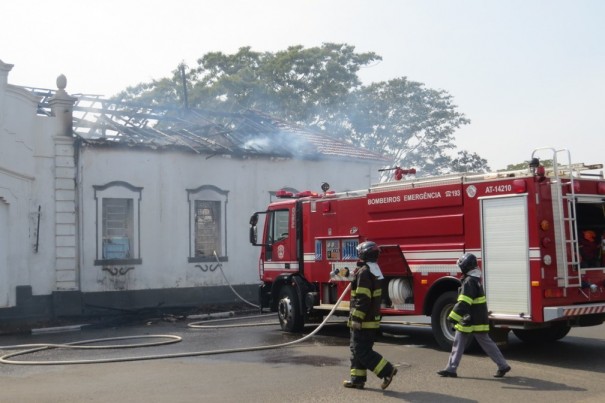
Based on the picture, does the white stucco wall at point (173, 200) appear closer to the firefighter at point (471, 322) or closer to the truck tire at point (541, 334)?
the truck tire at point (541, 334)

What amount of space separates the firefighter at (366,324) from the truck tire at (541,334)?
14.0ft

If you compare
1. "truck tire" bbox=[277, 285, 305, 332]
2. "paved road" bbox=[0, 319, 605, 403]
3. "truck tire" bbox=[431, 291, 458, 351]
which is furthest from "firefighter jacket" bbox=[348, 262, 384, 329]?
"truck tire" bbox=[277, 285, 305, 332]

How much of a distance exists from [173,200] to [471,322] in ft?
44.9

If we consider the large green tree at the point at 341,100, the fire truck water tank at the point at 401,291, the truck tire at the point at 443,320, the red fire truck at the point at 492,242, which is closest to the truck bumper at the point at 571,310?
the red fire truck at the point at 492,242

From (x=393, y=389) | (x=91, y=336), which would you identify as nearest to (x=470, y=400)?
(x=393, y=389)

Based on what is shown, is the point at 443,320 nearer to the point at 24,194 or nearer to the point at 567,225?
the point at 567,225

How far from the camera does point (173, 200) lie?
2184cm

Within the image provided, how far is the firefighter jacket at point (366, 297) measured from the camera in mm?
8961

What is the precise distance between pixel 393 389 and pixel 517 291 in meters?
2.81

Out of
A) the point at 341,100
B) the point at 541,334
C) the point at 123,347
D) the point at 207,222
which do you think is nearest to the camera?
the point at 541,334

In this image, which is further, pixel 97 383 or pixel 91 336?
pixel 91 336

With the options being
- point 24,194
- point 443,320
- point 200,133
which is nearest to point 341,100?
point 200,133

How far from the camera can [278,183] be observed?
2417 cm

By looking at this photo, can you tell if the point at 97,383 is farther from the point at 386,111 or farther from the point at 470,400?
the point at 386,111
